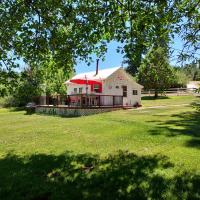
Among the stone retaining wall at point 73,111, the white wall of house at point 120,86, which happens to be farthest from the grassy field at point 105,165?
the white wall of house at point 120,86

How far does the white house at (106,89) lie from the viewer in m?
33.3

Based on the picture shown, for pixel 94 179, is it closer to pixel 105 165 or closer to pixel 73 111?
pixel 105 165

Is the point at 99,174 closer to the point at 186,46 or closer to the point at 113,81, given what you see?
the point at 186,46

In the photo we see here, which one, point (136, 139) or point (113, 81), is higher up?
point (113, 81)

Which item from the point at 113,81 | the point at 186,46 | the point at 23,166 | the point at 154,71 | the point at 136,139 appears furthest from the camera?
the point at 113,81

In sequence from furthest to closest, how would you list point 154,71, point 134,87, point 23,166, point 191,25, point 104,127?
point 134,87
point 104,127
point 23,166
point 191,25
point 154,71

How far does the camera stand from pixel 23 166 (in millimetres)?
11828

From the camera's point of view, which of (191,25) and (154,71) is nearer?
(154,71)

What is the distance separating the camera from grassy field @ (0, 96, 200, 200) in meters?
8.88

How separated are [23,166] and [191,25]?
7.13m

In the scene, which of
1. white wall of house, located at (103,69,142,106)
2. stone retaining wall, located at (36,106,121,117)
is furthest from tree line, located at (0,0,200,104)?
white wall of house, located at (103,69,142,106)

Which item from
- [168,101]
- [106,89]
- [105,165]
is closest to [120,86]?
[106,89]

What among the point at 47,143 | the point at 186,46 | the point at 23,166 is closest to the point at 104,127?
the point at 47,143

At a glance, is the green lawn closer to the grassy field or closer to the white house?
the white house
